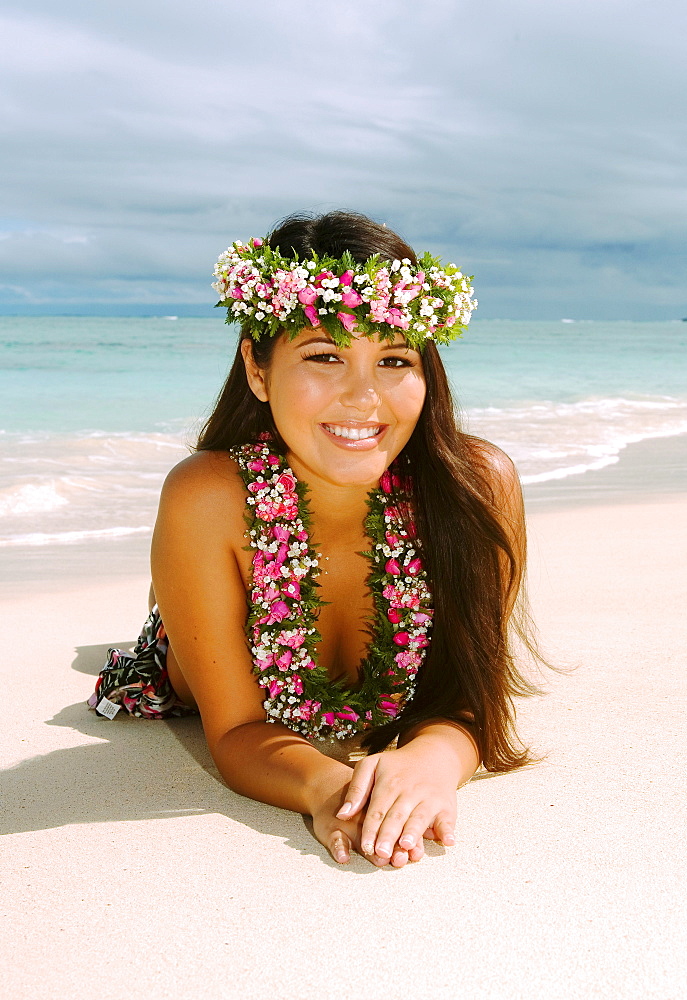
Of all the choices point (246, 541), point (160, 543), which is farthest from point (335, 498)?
point (160, 543)

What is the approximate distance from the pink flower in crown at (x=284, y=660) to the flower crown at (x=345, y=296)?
98cm

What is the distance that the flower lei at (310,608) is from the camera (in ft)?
10.9

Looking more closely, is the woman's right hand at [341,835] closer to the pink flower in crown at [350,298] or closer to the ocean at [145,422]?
the pink flower in crown at [350,298]

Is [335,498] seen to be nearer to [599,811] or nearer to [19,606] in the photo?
[599,811]

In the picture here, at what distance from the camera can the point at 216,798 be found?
311 centimetres

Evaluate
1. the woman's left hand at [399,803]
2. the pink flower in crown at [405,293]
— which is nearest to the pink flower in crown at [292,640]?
the woman's left hand at [399,803]

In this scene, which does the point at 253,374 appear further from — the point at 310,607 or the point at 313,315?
the point at 310,607

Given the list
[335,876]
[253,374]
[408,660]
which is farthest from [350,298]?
[335,876]

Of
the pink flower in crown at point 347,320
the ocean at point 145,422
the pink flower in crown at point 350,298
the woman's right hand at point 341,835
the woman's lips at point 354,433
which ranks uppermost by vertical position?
the pink flower in crown at point 350,298

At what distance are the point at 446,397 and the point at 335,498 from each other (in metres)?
0.49

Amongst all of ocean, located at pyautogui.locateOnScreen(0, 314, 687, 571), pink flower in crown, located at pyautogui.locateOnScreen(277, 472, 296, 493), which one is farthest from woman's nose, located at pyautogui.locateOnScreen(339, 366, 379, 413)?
ocean, located at pyautogui.locateOnScreen(0, 314, 687, 571)

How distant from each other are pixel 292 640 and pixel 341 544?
415 millimetres

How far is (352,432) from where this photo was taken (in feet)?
10.00

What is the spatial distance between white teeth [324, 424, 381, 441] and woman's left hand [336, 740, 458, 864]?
2.90 feet
